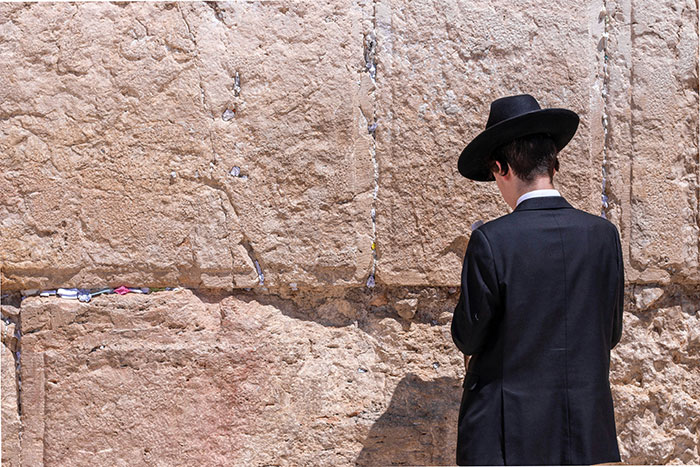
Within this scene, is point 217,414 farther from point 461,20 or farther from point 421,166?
point 461,20

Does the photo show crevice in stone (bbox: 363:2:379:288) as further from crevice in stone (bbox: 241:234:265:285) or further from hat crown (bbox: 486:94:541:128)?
hat crown (bbox: 486:94:541:128)

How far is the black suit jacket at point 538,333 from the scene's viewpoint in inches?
68.2

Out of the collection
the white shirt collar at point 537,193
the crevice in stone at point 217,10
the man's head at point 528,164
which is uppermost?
the crevice in stone at point 217,10

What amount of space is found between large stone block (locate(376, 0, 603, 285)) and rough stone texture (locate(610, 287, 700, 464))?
0.83 meters

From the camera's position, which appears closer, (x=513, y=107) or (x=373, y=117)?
(x=513, y=107)

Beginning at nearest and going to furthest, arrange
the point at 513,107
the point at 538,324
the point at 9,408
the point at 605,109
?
the point at 538,324, the point at 513,107, the point at 9,408, the point at 605,109

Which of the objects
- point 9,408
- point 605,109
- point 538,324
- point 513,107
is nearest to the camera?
point 538,324

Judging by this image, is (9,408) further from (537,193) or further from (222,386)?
(537,193)

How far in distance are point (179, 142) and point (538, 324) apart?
163cm

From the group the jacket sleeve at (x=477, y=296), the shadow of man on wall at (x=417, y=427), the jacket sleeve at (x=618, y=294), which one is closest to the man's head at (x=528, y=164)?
the jacket sleeve at (x=477, y=296)

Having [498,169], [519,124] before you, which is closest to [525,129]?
[519,124]

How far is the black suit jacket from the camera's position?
1.73 metres

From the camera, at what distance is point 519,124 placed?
1800 mm

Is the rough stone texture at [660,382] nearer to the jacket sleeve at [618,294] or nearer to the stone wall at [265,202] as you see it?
the stone wall at [265,202]
